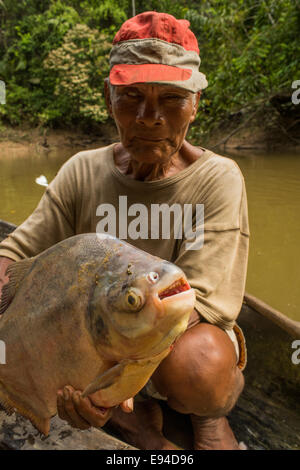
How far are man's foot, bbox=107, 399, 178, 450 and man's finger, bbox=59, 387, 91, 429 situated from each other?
0.59 m

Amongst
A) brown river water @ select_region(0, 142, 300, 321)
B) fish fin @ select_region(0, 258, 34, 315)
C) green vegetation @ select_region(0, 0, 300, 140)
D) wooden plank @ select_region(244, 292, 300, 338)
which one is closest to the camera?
fish fin @ select_region(0, 258, 34, 315)

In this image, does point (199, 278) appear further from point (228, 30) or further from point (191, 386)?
point (228, 30)

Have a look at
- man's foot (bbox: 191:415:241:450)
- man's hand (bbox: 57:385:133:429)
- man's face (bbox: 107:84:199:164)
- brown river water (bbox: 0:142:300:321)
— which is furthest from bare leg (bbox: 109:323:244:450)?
brown river water (bbox: 0:142:300:321)

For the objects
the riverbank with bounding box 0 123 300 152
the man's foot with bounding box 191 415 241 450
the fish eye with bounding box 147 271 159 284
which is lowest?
the riverbank with bounding box 0 123 300 152

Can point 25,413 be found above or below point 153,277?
below

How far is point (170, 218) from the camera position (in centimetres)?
164

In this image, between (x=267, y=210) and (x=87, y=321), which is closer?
(x=87, y=321)

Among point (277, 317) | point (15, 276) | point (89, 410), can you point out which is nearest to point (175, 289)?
point (89, 410)

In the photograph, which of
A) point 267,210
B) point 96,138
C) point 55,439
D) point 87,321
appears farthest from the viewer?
point 96,138

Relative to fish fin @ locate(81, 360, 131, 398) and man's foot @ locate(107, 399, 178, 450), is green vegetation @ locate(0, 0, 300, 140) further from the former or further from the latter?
fish fin @ locate(81, 360, 131, 398)

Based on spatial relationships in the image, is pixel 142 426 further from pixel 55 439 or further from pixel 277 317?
pixel 277 317

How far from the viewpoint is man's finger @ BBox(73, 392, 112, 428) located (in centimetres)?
103

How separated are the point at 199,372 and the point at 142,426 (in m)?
0.48
